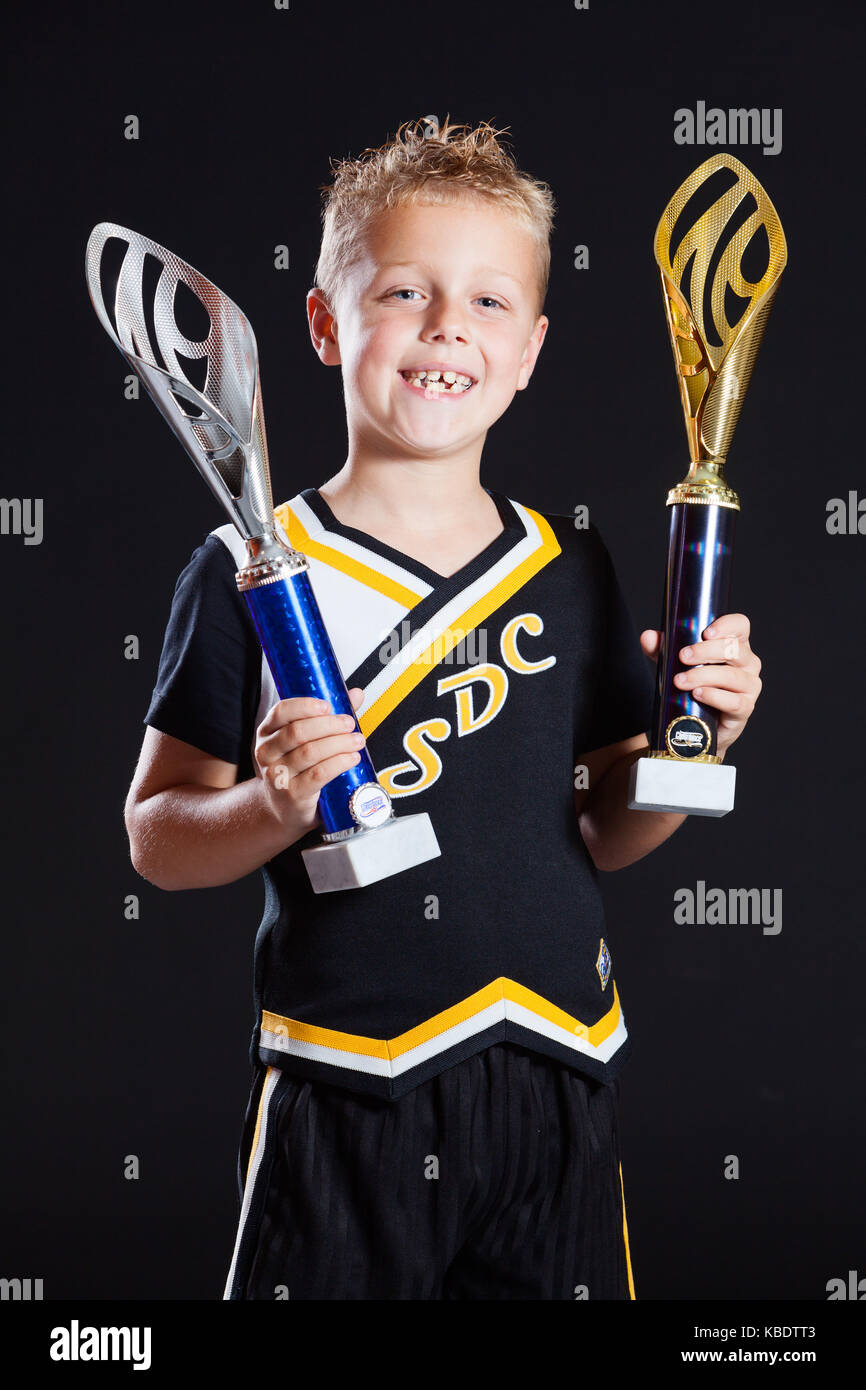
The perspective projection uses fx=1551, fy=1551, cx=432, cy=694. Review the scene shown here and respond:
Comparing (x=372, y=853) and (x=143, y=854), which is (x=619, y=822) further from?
(x=143, y=854)

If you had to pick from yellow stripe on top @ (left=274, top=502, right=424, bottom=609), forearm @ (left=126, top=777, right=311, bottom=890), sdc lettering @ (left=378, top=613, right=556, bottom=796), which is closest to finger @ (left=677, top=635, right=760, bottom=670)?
sdc lettering @ (left=378, top=613, right=556, bottom=796)

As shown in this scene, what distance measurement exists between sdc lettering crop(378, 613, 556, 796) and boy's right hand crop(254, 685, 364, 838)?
121 mm

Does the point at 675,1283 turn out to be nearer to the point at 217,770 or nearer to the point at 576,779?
the point at 576,779

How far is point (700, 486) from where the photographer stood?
1.42 metres

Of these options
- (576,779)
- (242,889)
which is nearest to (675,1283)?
(242,889)

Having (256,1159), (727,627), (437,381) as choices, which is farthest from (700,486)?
(256,1159)

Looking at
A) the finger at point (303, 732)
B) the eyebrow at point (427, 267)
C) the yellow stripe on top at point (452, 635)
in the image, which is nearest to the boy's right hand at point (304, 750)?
the finger at point (303, 732)

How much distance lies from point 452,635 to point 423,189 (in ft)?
1.41

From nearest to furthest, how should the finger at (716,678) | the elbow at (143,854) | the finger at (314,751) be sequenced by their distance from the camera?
the finger at (314,751) < the finger at (716,678) < the elbow at (143,854)

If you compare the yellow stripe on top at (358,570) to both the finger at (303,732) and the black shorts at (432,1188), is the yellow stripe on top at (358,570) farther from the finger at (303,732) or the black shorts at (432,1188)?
the black shorts at (432,1188)

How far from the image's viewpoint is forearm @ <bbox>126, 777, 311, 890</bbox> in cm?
137

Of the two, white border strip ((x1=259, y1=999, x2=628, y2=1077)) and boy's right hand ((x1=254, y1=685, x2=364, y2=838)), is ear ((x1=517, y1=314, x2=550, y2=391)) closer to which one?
boy's right hand ((x1=254, y1=685, x2=364, y2=838))

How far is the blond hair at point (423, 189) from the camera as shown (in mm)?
1493

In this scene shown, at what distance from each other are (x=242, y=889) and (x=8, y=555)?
730mm
